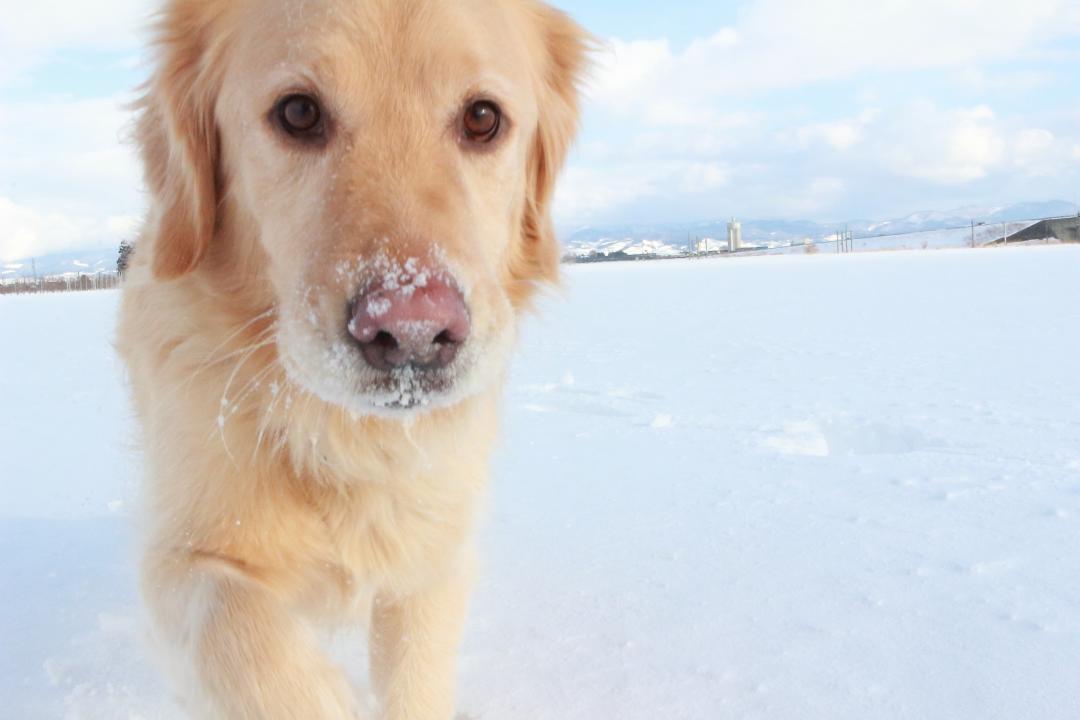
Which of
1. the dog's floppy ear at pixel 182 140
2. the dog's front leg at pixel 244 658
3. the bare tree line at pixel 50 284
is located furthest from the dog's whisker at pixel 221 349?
the bare tree line at pixel 50 284

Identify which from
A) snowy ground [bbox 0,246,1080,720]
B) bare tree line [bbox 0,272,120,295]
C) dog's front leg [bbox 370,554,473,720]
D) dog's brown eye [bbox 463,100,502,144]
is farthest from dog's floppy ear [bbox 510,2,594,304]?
bare tree line [bbox 0,272,120,295]

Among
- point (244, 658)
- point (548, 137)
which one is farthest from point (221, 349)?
point (548, 137)

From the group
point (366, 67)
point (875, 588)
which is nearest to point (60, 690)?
point (366, 67)

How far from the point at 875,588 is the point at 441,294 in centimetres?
187

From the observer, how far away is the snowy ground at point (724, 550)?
238cm

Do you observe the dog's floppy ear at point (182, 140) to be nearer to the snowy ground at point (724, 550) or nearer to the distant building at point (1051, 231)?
the snowy ground at point (724, 550)

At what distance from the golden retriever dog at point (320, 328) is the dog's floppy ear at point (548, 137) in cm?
15

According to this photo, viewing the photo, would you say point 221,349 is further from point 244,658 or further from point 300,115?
point 244,658

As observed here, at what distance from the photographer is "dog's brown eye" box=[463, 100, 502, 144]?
2441mm

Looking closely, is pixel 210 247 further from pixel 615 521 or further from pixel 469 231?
pixel 615 521

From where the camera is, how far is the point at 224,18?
2.68 m

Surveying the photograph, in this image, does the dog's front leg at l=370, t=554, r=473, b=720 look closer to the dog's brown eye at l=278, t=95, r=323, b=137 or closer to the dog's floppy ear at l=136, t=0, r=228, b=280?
the dog's floppy ear at l=136, t=0, r=228, b=280

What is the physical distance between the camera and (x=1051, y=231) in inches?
1284

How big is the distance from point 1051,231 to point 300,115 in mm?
36124
